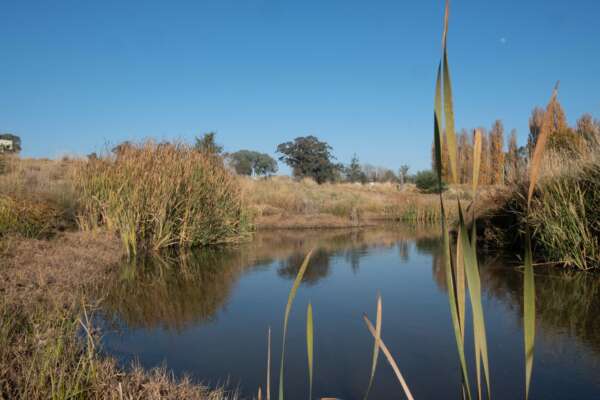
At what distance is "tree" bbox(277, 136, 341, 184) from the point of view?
150ft

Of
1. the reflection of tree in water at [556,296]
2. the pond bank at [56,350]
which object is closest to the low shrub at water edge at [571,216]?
the reflection of tree in water at [556,296]

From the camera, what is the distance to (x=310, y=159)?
45.9 meters

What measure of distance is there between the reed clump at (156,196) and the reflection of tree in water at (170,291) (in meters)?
1.18

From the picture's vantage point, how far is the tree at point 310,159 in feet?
150

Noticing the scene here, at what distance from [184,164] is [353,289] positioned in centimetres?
→ 600

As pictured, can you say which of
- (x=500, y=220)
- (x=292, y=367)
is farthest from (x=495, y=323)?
(x=500, y=220)

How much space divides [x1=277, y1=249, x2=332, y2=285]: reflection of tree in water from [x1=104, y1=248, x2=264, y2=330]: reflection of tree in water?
0.93m

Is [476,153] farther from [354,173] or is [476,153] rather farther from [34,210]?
[354,173]

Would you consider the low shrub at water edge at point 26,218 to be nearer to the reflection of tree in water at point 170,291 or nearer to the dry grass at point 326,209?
the reflection of tree in water at point 170,291

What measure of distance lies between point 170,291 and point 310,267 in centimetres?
331

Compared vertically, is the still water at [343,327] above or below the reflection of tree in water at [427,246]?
below

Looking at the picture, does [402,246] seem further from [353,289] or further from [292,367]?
[292,367]

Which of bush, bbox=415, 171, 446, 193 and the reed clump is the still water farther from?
bush, bbox=415, 171, 446, 193

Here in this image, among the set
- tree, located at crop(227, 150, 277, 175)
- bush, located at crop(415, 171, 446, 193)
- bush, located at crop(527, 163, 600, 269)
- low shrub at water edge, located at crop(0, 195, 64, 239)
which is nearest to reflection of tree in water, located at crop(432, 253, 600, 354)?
bush, located at crop(527, 163, 600, 269)
